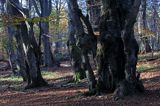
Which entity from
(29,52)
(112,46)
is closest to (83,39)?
(112,46)

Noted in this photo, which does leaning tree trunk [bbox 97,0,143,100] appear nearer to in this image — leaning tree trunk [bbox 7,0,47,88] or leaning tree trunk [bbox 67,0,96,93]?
leaning tree trunk [bbox 67,0,96,93]

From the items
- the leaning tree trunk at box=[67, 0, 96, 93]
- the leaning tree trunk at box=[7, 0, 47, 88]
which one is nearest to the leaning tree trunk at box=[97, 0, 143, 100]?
the leaning tree trunk at box=[67, 0, 96, 93]

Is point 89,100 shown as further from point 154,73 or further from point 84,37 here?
point 154,73

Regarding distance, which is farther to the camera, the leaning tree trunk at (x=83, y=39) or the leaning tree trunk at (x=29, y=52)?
the leaning tree trunk at (x=29, y=52)

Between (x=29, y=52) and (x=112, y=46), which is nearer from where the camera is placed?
(x=112, y=46)

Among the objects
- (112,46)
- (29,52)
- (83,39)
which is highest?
(83,39)

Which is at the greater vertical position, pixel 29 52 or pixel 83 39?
pixel 83 39

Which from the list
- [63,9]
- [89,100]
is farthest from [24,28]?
[63,9]

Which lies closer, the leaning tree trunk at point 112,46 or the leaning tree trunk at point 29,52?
the leaning tree trunk at point 112,46

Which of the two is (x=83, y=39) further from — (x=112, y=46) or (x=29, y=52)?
(x=29, y=52)

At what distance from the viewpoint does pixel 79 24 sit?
42.3 feet

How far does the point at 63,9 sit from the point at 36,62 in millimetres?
35589

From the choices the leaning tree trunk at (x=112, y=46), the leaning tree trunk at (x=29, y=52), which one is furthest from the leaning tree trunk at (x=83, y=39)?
the leaning tree trunk at (x=29, y=52)

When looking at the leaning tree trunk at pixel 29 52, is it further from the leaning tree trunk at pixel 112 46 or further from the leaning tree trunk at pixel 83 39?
the leaning tree trunk at pixel 112 46
